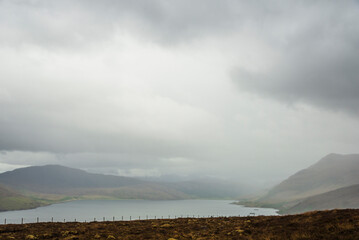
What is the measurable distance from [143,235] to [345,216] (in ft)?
110

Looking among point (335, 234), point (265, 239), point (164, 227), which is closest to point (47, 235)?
point (164, 227)

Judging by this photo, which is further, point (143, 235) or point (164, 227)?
point (164, 227)

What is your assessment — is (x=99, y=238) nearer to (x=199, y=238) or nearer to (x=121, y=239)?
(x=121, y=239)

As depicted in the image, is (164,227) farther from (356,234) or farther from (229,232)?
(356,234)

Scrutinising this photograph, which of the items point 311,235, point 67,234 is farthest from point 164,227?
point 311,235

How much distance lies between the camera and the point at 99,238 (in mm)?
43094

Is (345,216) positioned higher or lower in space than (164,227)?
higher

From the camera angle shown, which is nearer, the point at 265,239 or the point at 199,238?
the point at 265,239

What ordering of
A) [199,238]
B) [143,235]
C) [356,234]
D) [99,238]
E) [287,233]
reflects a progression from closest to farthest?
[356,234] → [287,233] → [199,238] → [99,238] → [143,235]

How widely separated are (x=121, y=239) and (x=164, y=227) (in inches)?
568

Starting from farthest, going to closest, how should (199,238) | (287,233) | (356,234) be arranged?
(199,238) → (287,233) → (356,234)

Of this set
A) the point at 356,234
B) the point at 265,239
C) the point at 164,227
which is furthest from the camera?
the point at 164,227

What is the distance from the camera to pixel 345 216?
134ft

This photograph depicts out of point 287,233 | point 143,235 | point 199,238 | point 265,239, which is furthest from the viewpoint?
point 143,235
